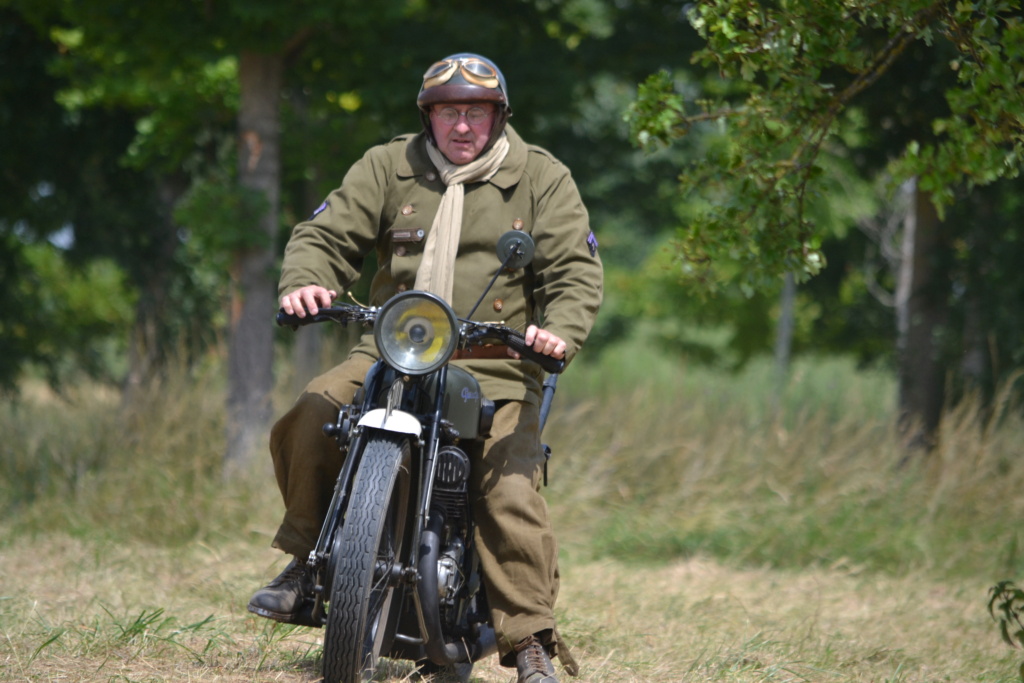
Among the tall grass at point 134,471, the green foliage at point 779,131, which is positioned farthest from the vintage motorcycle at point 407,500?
the tall grass at point 134,471

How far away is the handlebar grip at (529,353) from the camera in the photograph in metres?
3.42

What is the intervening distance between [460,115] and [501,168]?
0.23 metres

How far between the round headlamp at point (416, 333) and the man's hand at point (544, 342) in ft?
0.74

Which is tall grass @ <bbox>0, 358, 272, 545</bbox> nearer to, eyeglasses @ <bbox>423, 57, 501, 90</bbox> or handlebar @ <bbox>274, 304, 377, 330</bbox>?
handlebar @ <bbox>274, 304, 377, 330</bbox>

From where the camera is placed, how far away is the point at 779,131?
4.80m

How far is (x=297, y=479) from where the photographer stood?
A: 376cm

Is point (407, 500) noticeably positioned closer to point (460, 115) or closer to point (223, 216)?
point (460, 115)

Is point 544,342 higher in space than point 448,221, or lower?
lower

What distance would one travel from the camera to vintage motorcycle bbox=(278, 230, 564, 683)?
3.24m

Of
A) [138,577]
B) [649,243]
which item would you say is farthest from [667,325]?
[138,577]

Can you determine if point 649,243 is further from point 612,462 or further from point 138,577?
point 138,577

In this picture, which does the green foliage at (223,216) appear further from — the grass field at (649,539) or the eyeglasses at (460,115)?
the eyeglasses at (460,115)

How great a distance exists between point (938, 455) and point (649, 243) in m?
25.8

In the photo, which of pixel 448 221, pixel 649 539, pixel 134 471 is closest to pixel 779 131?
pixel 448 221
